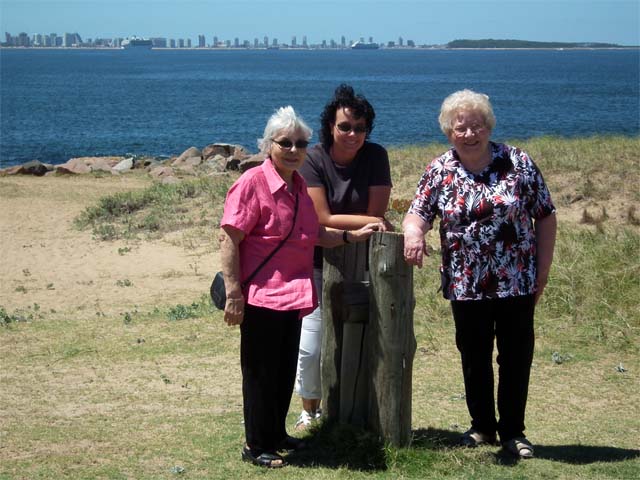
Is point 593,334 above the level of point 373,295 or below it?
below

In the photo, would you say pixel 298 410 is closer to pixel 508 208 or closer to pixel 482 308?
pixel 482 308

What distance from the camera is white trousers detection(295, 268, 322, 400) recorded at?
5105 mm

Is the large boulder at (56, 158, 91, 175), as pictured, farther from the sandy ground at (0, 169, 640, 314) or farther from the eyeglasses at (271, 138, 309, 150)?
the eyeglasses at (271, 138, 309, 150)

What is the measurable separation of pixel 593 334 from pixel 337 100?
11.6ft

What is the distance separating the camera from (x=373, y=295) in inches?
191

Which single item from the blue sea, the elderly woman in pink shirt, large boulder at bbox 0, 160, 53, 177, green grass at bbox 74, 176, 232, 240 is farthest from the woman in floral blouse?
the blue sea

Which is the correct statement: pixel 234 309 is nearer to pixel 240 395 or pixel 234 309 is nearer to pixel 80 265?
pixel 240 395

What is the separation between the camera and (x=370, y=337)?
495 cm

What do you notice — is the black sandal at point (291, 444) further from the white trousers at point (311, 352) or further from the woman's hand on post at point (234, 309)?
the woman's hand on post at point (234, 309)

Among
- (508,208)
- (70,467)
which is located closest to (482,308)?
(508,208)

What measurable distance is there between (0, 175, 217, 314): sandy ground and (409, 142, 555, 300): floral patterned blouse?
231 inches

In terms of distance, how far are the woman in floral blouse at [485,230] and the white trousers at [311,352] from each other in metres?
0.61

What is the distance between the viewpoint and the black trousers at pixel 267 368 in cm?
474

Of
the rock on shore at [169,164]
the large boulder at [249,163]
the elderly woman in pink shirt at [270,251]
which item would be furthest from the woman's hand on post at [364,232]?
the rock on shore at [169,164]
